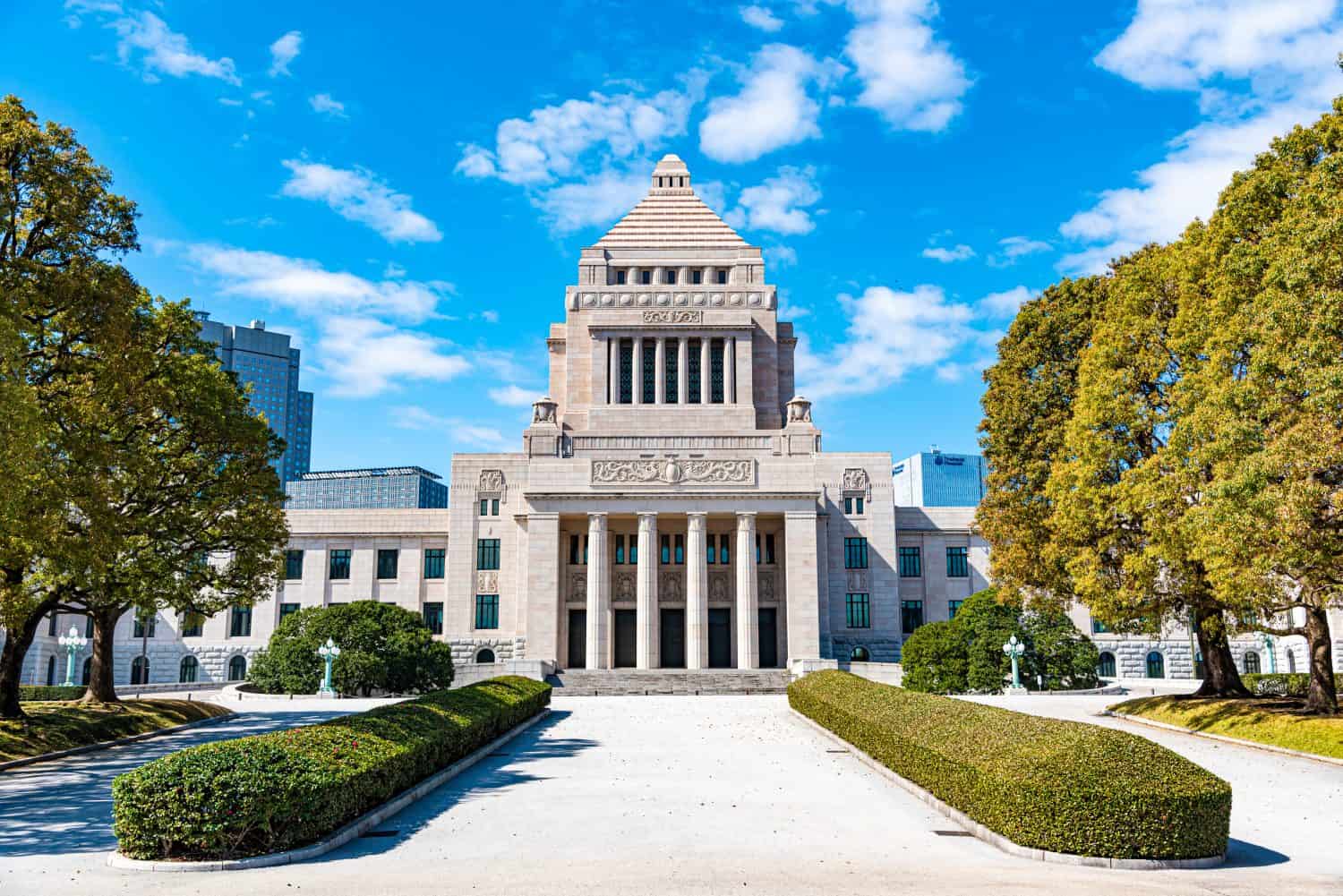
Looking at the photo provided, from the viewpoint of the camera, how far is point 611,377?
62.2 m

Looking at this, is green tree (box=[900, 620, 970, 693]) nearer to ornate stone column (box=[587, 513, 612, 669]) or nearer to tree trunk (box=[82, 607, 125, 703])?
ornate stone column (box=[587, 513, 612, 669])

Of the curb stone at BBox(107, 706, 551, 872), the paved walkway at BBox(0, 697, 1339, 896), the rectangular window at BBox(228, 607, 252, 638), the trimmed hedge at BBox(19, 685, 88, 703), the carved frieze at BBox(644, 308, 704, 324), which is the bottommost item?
the trimmed hedge at BBox(19, 685, 88, 703)

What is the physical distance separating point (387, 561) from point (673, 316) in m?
22.8

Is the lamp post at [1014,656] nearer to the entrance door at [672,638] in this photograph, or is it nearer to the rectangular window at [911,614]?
the rectangular window at [911,614]

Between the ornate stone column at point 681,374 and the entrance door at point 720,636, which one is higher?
the ornate stone column at point 681,374

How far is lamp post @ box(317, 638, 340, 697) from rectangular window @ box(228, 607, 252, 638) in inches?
749

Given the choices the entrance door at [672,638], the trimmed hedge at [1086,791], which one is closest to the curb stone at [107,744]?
the trimmed hedge at [1086,791]

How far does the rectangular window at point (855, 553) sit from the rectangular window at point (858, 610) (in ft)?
5.51

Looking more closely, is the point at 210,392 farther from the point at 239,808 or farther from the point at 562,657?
the point at 562,657

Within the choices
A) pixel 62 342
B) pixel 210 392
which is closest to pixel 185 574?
pixel 210 392

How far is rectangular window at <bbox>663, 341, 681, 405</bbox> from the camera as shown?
63.0 meters

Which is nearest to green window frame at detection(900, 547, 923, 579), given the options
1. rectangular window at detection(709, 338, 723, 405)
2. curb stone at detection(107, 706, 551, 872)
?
rectangular window at detection(709, 338, 723, 405)

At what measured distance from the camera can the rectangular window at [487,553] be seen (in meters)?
58.4

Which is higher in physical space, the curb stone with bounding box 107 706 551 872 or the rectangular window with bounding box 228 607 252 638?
the rectangular window with bounding box 228 607 252 638
